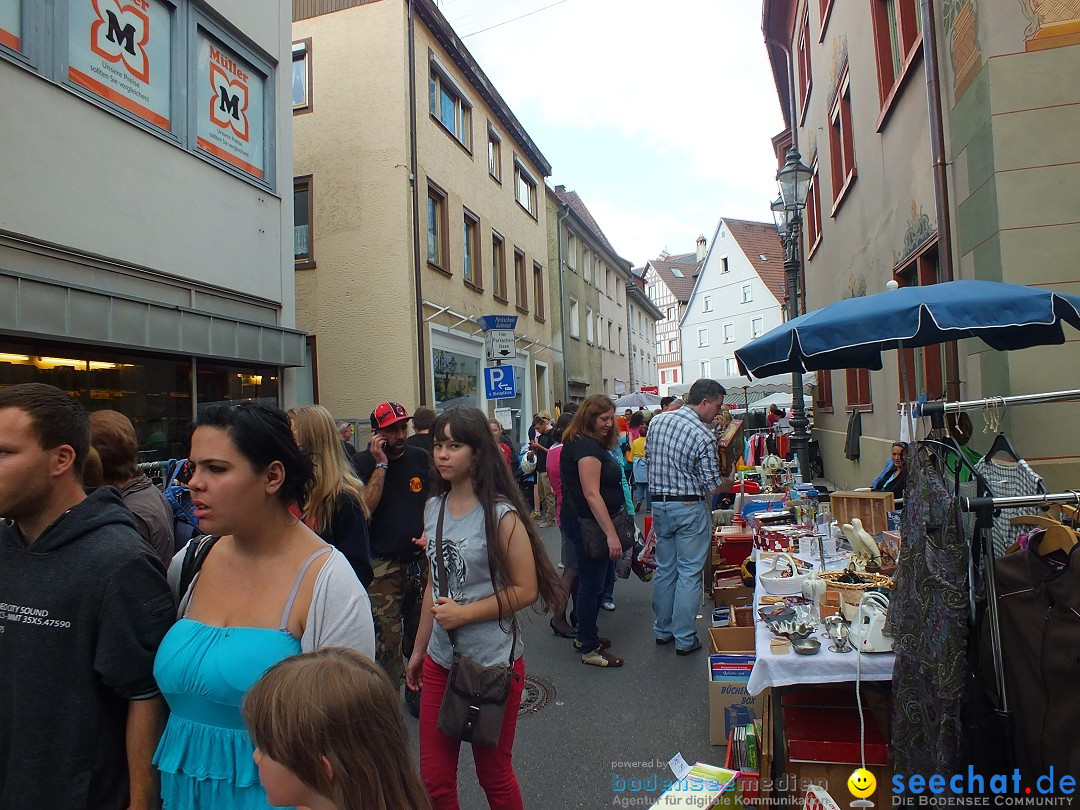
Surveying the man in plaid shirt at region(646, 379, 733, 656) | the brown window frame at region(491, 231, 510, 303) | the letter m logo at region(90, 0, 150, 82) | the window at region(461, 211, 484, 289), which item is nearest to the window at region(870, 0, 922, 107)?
the man in plaid shirt at region(646, 379, 733, 656)

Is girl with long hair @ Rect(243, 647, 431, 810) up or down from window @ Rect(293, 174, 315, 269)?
down

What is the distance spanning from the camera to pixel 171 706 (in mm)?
1796

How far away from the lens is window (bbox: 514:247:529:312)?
20438 millimetres

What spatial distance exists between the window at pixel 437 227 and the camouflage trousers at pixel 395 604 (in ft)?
36.3

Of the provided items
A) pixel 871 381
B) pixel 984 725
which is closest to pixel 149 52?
pixel 984 725

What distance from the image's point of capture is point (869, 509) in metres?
4.93

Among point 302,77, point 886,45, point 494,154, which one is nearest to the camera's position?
point 886,45

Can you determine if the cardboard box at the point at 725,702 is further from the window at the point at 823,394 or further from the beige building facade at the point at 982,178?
the window at the point at 823,394

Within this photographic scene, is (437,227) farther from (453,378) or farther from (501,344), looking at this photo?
(501,344)

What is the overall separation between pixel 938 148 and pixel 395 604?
5.89 metres

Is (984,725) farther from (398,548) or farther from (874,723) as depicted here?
(398,548)

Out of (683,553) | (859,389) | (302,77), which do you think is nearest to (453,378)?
(302,77)

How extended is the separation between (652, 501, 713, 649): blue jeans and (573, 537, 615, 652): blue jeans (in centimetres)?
52

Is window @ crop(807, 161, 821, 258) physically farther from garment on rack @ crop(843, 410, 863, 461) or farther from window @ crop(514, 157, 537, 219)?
window @ crop(514, 157, 537, 219)
